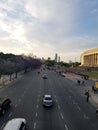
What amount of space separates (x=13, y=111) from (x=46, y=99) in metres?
5.58

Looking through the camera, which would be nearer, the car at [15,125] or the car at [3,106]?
the car at [15,125]

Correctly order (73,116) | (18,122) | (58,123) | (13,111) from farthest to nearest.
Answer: (13,111), (73,116), (58,123), (18,122)

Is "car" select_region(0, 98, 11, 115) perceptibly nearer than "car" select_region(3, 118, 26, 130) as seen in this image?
No

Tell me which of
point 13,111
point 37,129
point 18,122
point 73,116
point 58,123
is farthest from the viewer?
point 13,111

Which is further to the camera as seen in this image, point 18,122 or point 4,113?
point 4,113

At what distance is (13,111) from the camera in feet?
96.1

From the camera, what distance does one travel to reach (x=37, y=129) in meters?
21.6

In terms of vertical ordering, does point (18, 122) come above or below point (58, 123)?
above

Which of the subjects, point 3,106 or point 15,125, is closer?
point 15,125

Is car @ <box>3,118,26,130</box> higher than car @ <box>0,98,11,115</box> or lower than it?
higher

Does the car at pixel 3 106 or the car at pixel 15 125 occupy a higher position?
the car at pixel 15 125

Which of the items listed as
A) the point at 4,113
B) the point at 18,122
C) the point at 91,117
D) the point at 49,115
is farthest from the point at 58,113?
the point at 18,122

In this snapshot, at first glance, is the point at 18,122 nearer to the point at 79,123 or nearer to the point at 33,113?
the point at 79,123

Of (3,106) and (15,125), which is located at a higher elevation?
(15,125)
